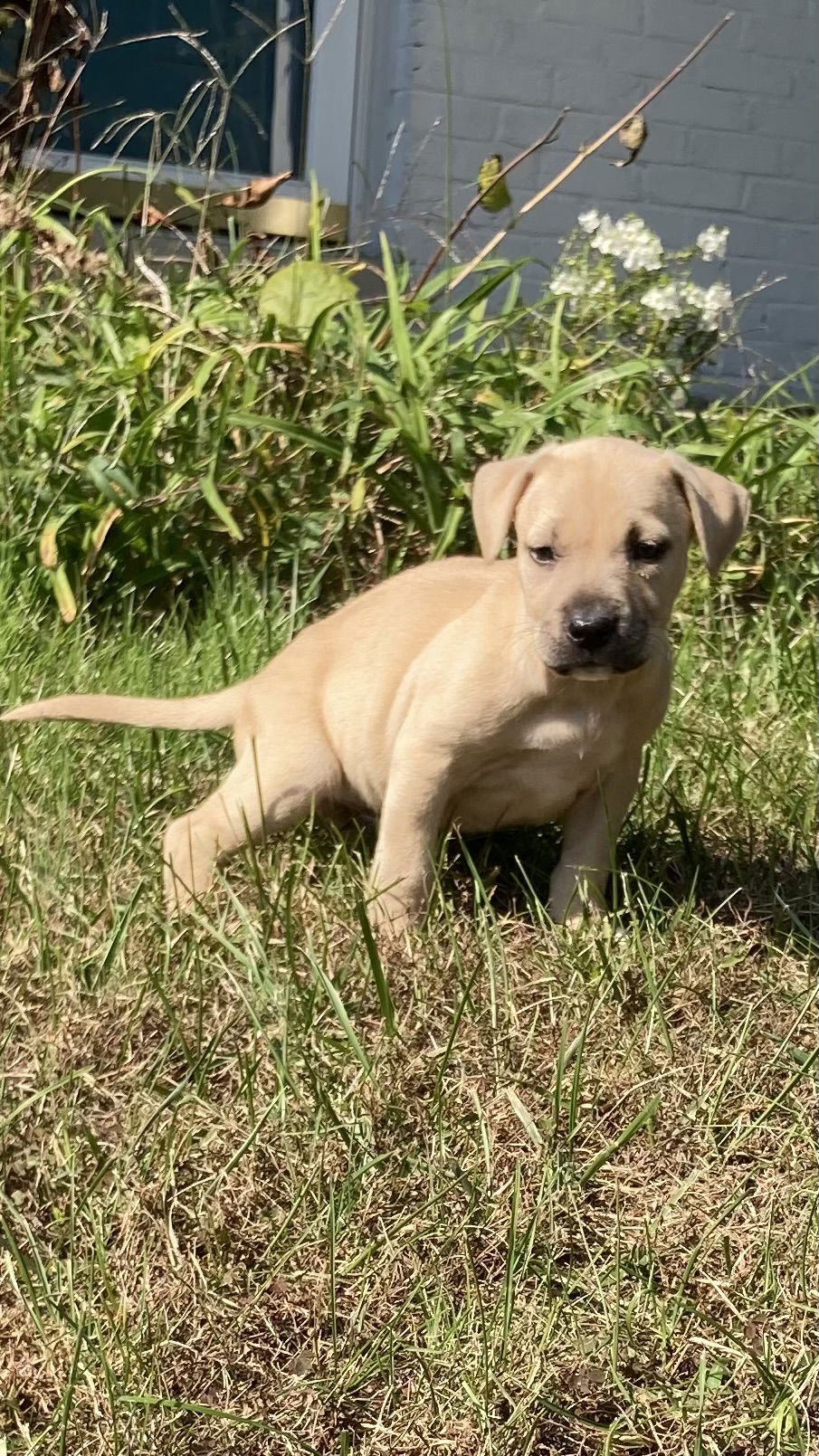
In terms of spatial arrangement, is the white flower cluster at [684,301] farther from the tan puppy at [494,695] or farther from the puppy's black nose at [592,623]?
the puppy's black nose at [592,623]

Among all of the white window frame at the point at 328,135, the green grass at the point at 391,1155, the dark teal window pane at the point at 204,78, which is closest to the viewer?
the green grass at the point at 391,1155

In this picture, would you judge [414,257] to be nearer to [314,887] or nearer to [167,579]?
[167,579]

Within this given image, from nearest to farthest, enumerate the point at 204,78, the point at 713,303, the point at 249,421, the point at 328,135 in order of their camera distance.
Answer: the point at 249,421 → the point at 713,303 → the point at 204,78 → the point at 328,135

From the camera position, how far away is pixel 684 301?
5.07 m

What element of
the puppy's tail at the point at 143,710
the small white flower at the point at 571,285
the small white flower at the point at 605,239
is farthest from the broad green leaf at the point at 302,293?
the puppy's tail at the point at 143,710

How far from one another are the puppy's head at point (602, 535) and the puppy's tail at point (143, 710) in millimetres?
744

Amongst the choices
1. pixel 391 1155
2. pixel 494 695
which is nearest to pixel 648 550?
pixel 494 695

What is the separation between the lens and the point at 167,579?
14.0 ft

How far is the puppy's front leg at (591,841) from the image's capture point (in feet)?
9.73

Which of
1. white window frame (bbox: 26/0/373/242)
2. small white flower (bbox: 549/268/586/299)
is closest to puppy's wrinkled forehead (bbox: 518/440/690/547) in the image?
small white flower (bbox: 549/268/586/299)

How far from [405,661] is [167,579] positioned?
4.56 feet

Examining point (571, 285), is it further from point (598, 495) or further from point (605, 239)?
point (598, 495)

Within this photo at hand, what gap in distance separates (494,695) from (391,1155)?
89cm

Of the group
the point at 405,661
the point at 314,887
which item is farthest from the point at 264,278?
the point at 314,887
